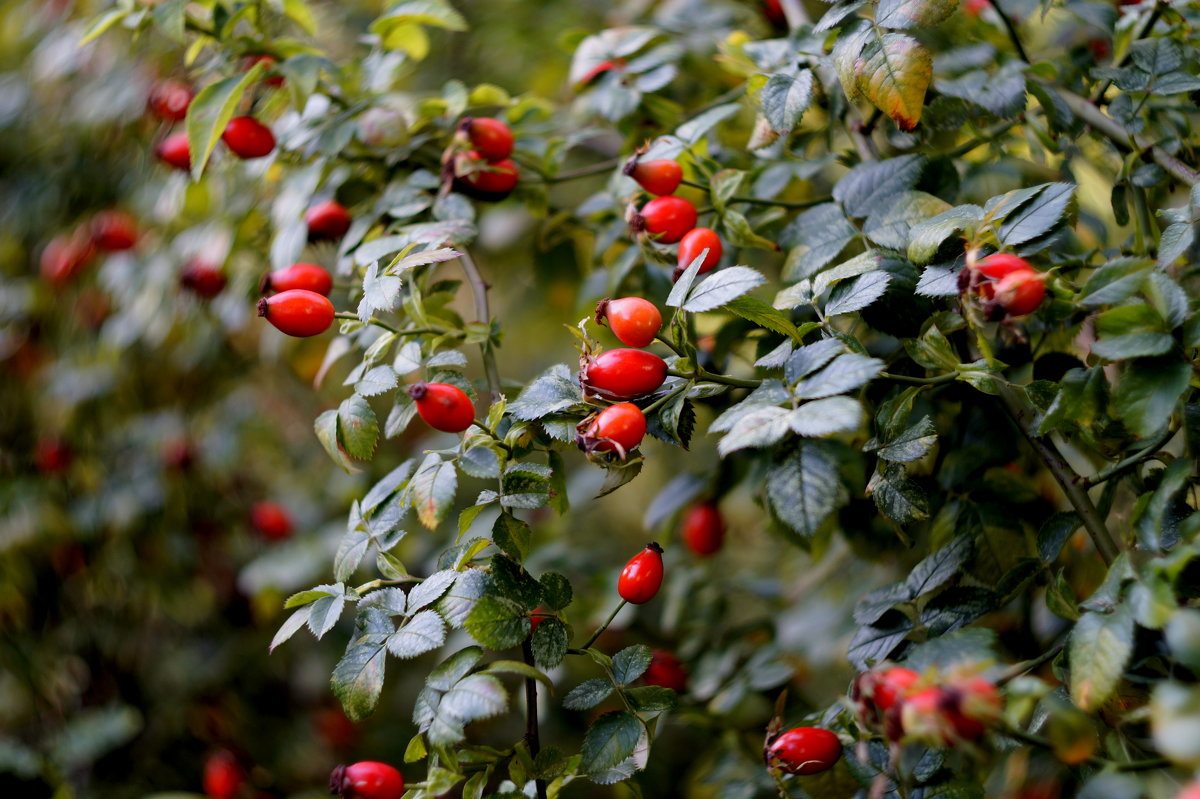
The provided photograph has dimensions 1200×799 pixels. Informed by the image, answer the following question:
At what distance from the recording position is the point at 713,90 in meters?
1.22

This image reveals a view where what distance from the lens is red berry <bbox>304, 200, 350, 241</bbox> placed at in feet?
3.07

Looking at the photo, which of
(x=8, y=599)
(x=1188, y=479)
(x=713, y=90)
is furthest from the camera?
(x=8, y=599)

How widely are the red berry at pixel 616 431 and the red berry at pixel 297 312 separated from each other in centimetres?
26

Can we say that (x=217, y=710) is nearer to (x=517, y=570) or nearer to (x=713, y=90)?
(x=517, y=570)

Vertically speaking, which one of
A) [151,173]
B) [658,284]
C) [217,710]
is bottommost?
[217,710]

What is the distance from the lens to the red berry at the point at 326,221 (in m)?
0.94

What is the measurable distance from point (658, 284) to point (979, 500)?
388mm

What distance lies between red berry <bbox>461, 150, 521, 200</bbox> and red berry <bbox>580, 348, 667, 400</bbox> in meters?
0.34

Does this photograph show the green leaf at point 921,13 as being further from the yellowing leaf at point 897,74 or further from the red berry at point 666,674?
the red berry at point 666,674

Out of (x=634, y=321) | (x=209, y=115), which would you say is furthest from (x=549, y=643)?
(x=209, y=115)

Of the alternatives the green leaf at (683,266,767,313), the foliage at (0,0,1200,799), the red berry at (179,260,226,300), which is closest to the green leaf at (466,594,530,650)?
the foliage at (0,0,1200,799)

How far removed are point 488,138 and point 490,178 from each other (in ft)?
0.13

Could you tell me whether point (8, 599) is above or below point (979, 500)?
below

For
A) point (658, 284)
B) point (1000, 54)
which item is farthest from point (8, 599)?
Result: point (1000, 54)
